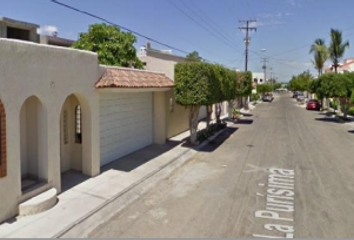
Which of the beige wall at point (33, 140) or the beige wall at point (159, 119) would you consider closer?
the beige wall at point (33, 140)

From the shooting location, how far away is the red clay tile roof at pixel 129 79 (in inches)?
356

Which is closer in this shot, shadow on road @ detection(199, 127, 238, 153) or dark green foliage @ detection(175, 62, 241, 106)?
dark green foliage @ detection(175, 62, 241, 106)

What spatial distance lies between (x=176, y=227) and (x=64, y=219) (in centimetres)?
224

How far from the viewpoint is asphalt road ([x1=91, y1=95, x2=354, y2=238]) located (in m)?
6.30

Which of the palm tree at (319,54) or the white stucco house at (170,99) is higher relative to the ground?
the palm tree at (319,54)

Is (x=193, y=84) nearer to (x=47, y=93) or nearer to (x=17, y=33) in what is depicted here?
(x=47, y=93)

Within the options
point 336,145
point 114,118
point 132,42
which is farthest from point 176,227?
point 132,42

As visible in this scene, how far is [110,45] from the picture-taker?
19766 mm

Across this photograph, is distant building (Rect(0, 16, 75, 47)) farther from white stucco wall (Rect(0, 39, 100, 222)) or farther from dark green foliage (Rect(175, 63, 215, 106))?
white stucco wall (Rect(0, 39, 100, 222))

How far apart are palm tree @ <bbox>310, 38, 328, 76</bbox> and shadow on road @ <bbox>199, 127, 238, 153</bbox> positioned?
33.7 metres

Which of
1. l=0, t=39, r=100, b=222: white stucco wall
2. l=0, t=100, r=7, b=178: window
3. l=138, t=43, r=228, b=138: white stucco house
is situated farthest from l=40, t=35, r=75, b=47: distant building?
l=0, t=100, r=7, b=178: window

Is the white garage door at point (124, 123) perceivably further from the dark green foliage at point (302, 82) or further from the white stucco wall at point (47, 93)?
the dark green foliage at point (302, 82)

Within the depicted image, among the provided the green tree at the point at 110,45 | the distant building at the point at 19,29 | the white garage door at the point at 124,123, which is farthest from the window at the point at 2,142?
the green tree at the point at 110,45

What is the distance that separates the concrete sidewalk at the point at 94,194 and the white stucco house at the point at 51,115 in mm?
412
